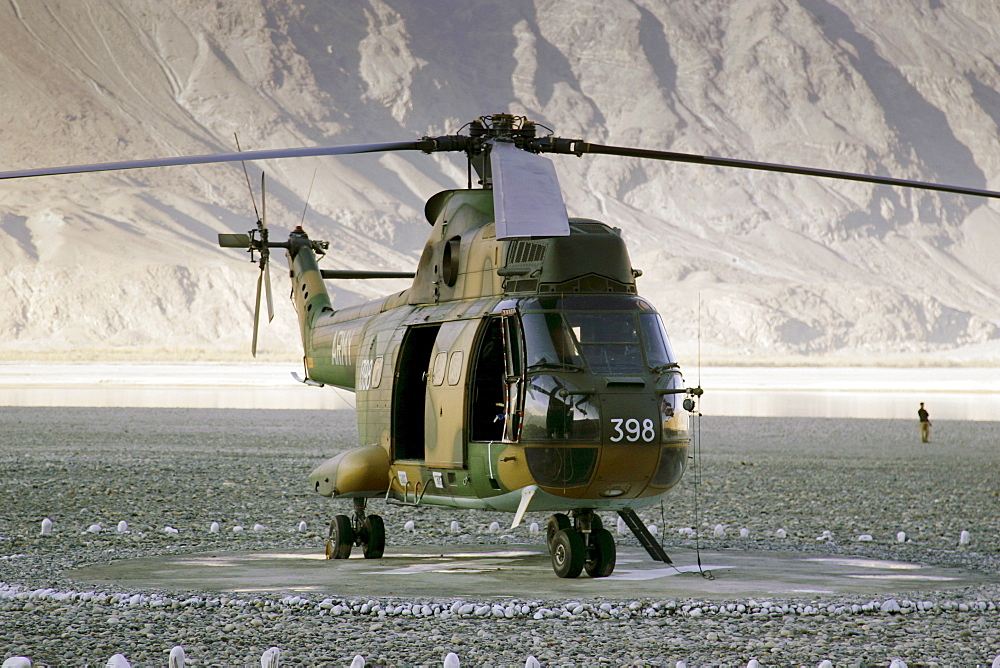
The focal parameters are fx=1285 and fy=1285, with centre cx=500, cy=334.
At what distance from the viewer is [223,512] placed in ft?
60.8

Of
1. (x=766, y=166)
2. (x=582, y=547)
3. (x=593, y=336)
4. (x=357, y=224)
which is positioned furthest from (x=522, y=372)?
(x=357, y=224)

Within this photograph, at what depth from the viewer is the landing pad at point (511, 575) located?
11.1 meters

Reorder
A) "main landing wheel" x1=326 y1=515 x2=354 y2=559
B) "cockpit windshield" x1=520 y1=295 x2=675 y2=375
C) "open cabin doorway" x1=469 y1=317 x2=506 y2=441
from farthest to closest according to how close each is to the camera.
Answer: "main landing wheel" x1=326 y1=515 x2=354 y2=559 → "open cabin doorway" x1=469 y1=317 x2=506 y2=441 → "cockpit windshield" x1=520 y1=295 x2=675 y2=375

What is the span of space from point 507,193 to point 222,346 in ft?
411

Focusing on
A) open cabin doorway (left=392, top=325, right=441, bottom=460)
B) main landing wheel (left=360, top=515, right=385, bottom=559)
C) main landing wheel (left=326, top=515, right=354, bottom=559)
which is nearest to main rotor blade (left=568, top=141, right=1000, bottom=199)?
open cabin doorway (left=392, top=325, right=441, bottom=460)

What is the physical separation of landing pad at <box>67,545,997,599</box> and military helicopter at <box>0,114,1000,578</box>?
47 centimetres

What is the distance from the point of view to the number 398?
37.4 feet

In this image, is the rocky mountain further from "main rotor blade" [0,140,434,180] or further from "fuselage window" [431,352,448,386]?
"main rotor blade" [0,140,434,180]

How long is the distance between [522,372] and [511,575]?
2.01m

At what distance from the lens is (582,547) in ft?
39.1

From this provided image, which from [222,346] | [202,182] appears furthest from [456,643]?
[202,182]

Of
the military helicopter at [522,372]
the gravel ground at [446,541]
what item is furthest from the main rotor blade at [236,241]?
the military helicopter at [522,372]

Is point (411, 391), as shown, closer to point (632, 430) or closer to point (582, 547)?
point (582, 547)

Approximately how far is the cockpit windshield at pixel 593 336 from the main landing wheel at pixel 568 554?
162 cm
